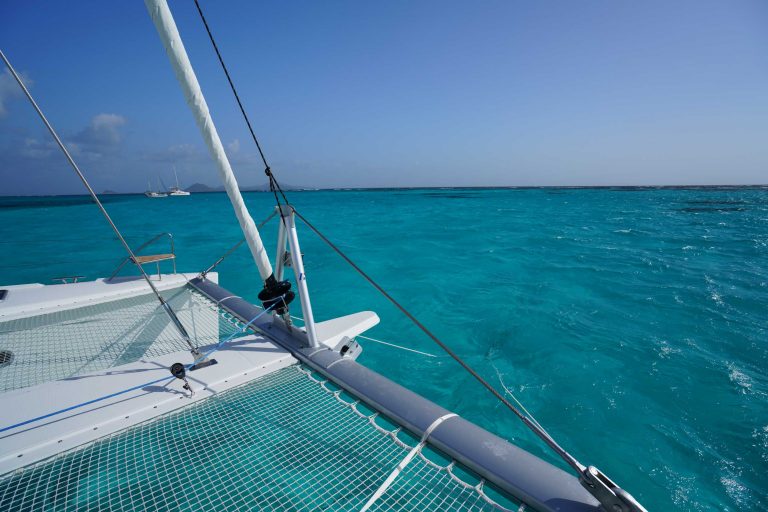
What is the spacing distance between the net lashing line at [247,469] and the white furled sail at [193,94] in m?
1.90

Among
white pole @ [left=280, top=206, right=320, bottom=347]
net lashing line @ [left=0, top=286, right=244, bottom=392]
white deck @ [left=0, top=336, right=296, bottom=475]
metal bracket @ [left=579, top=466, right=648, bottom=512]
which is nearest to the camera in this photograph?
metal bracket @ [left=579, top=466, right=648, bottom=512]

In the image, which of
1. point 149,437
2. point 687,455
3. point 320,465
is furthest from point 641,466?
point 149,437

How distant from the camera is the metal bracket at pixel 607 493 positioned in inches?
64.7

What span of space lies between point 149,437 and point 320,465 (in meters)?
1.45

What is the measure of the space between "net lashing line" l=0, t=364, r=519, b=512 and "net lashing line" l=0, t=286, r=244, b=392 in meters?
1.64

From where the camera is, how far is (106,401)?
111 inches

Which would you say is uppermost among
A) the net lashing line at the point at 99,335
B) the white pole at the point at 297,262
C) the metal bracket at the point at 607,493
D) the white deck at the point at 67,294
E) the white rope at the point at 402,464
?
the white pole at the point at 297,262

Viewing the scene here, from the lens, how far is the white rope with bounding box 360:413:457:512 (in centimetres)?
203

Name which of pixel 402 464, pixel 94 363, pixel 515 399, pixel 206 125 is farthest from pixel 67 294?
pixel 515 399

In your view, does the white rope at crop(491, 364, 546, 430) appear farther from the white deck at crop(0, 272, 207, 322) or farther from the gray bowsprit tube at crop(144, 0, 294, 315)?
the white deck at crop(0, 272, 207, 322)

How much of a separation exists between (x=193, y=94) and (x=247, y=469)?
3189mm

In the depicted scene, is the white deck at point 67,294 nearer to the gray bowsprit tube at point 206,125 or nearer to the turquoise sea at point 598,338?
the gray bowsprit tube at point 206,125

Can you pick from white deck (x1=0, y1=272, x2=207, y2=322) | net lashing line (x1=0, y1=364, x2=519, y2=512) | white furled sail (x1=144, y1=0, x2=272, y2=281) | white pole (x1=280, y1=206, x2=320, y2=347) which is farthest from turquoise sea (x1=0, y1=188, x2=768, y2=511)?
white furled sail (x1=144, y1=0, x2=272, y2=281)

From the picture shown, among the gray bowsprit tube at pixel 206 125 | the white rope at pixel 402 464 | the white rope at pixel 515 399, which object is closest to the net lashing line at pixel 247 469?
the white rope at pixel 402 464
